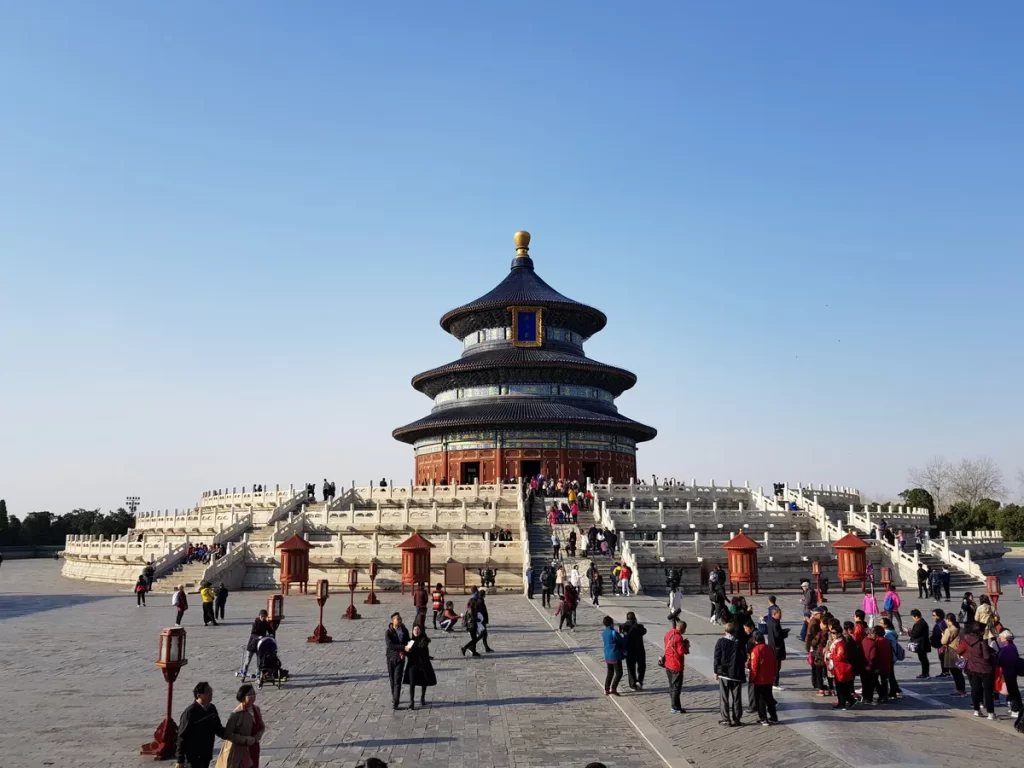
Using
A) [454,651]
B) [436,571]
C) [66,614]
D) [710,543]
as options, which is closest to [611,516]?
[710,543]

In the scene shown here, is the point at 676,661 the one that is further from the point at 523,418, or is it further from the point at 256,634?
the point at 523,418

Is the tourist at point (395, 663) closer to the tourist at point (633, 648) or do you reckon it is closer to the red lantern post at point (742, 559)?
the tourist at point (633, 648)

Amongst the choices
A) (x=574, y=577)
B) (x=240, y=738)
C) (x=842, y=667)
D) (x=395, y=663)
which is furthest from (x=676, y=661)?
(x=574, y=577)

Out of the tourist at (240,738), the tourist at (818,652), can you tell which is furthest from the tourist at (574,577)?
the tourist at (240,738)

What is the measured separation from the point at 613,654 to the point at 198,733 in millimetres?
A: 6841

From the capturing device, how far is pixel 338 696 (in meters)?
13.8

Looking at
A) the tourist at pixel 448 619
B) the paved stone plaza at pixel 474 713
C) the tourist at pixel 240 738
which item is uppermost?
the tourist at pixel 240 738

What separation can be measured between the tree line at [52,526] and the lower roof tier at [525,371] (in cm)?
4150

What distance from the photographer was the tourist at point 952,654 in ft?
44.8

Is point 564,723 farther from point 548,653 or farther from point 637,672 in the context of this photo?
point 548,653

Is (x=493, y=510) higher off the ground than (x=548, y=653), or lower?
higher

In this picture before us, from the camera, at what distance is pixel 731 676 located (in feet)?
38.7

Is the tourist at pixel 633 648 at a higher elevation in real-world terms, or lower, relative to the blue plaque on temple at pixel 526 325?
lower

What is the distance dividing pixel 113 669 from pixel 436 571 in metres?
16.1
